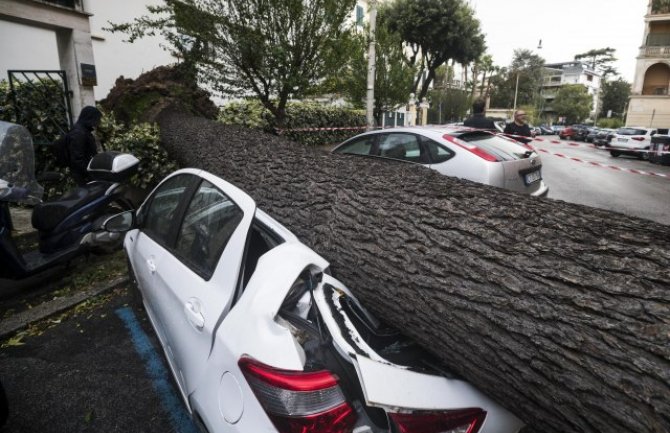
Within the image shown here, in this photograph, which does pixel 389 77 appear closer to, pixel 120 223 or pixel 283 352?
pixel 120 223

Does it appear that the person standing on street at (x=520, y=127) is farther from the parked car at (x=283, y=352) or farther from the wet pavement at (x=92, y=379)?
the wet pavement at (x=92, y=379)

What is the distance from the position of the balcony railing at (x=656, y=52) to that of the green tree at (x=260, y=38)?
139 feet

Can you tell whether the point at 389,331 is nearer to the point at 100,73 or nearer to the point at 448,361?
the point at 448,361

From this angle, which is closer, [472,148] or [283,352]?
[283,352]

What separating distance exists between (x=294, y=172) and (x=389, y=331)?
5.09ft

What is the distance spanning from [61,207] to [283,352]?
376cm

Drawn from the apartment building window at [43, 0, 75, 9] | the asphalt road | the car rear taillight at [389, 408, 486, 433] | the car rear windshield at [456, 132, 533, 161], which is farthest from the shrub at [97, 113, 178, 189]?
the asphalt road

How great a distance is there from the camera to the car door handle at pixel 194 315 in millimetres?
1692

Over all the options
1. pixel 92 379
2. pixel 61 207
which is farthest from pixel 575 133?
pixel 92 379

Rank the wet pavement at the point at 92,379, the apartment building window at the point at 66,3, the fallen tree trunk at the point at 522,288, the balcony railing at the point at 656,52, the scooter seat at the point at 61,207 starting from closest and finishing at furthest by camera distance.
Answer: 1. the fallen tree trunk at the point at 522,288
2. the wet pavement at the point at 92,379
3. the scooter seat at the point at 61,207
4. the apartment building window at the point at 66,3
5. the balcony railing at the point at 656,52

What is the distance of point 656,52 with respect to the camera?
118ft

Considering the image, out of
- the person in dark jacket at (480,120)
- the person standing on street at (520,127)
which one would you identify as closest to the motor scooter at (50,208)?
the person in dark jacket at (480,120)

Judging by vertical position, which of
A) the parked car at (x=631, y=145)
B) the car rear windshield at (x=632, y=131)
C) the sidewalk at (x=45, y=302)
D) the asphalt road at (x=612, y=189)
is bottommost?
the sidewalk at (x=45, y=302)

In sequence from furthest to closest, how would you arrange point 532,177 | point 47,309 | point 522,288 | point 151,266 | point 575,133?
point 575,133
point 532,177
point 47,309
point 151,266
point 522,288
